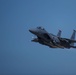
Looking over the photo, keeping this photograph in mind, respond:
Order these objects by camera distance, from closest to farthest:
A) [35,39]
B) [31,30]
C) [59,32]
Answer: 1. [31,30]
2. [35,39]
3. [59,32]

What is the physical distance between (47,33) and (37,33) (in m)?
2.62

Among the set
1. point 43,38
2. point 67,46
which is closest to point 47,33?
point 43,38

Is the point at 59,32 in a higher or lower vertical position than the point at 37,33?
higher

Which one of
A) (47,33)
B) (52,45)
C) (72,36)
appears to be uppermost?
(72,36)

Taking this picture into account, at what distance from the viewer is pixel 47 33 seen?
4984 centimetres

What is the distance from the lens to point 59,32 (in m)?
65.8

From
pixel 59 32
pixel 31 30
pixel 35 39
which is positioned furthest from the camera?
pixel 59 32

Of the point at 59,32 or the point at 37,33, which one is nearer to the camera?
the point at 37,33

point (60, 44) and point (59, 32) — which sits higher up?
point (59, 32)

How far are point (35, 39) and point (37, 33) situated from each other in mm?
2046

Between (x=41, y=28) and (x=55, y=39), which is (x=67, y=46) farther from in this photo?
(x=41, y=28)

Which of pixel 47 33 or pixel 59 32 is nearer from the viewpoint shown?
pixel 47 33

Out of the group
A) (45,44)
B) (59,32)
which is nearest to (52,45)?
(45,44)

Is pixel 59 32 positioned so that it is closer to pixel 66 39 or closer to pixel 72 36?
pixel 72 36
